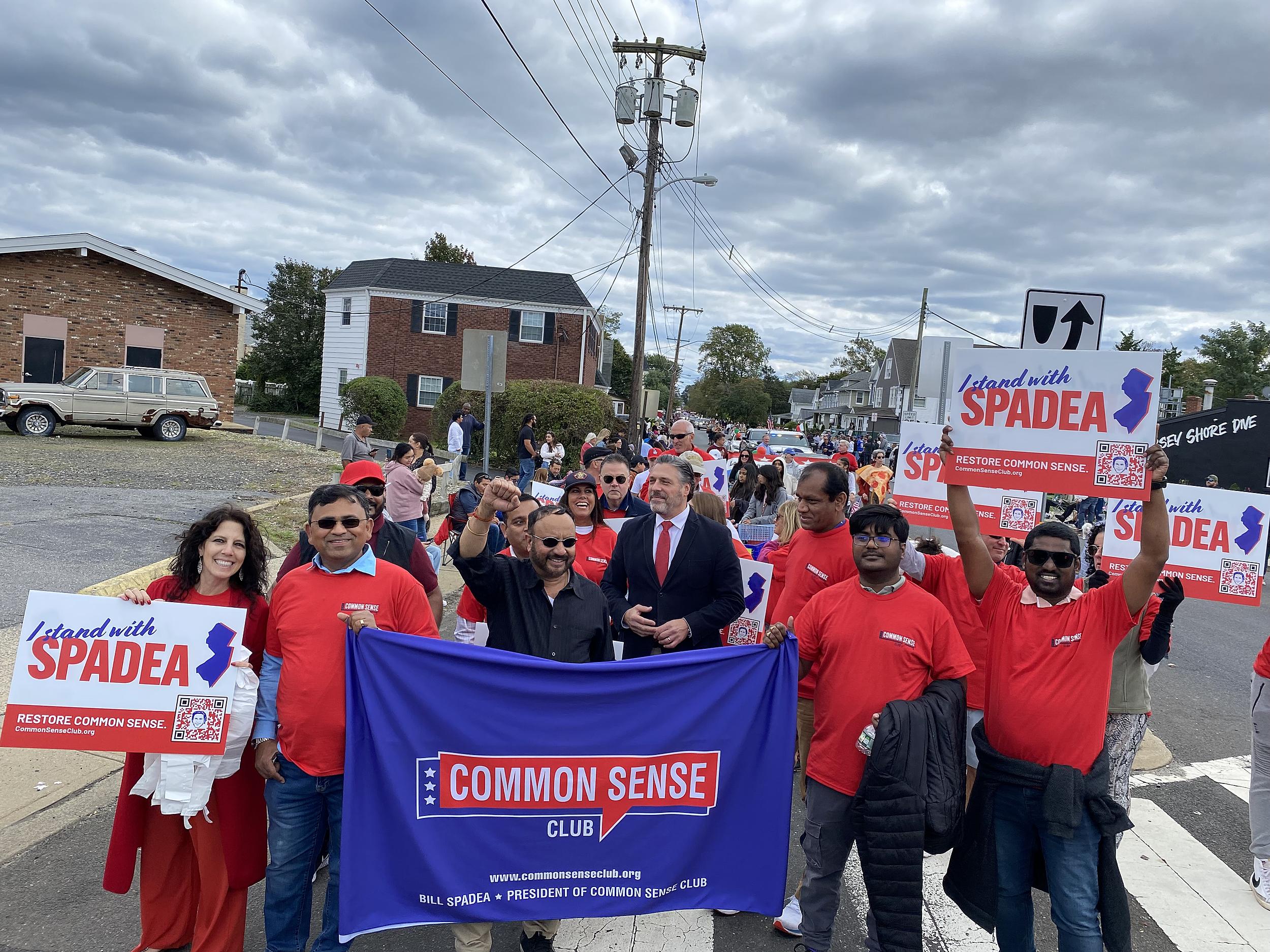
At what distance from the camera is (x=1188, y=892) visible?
462 cm

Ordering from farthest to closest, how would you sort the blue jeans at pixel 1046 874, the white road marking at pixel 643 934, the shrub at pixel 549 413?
the shrub at pixel 549 413 < the white road marking at pixel 643 934 < the blue jeans at pixel 1046 874

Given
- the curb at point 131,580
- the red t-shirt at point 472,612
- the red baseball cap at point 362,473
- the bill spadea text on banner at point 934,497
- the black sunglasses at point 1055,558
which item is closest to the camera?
the black sunglasses at point 1055,558

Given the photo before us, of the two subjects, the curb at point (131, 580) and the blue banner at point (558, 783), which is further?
the curb at point (131, 580)

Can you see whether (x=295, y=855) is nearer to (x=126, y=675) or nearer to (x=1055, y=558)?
(x=126, y=675)

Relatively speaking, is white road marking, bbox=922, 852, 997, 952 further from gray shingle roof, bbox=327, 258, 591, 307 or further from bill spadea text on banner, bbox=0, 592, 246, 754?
gray shingle roof, bbox=327, 258, 591, 307

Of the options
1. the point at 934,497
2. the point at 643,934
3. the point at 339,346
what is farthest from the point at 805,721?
Result: the point at 339,346

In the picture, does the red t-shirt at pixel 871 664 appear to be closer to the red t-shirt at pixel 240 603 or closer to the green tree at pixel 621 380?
the red t-shirt at pixel 240 603

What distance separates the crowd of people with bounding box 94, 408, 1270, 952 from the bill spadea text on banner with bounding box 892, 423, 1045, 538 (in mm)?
2989

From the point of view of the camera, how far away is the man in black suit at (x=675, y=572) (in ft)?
15.5

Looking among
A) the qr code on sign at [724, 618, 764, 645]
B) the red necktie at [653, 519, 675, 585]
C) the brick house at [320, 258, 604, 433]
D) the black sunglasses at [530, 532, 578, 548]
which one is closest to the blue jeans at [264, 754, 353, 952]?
the black sunglasses at [530, 532, 578, 548]

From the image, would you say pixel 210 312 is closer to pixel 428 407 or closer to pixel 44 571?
pixel 428 407

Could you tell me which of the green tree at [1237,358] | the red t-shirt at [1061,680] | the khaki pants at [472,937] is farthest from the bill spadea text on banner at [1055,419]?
the green tree at [1237,358]

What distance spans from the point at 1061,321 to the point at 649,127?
16404 mm

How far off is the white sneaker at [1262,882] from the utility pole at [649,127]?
17636 mm
